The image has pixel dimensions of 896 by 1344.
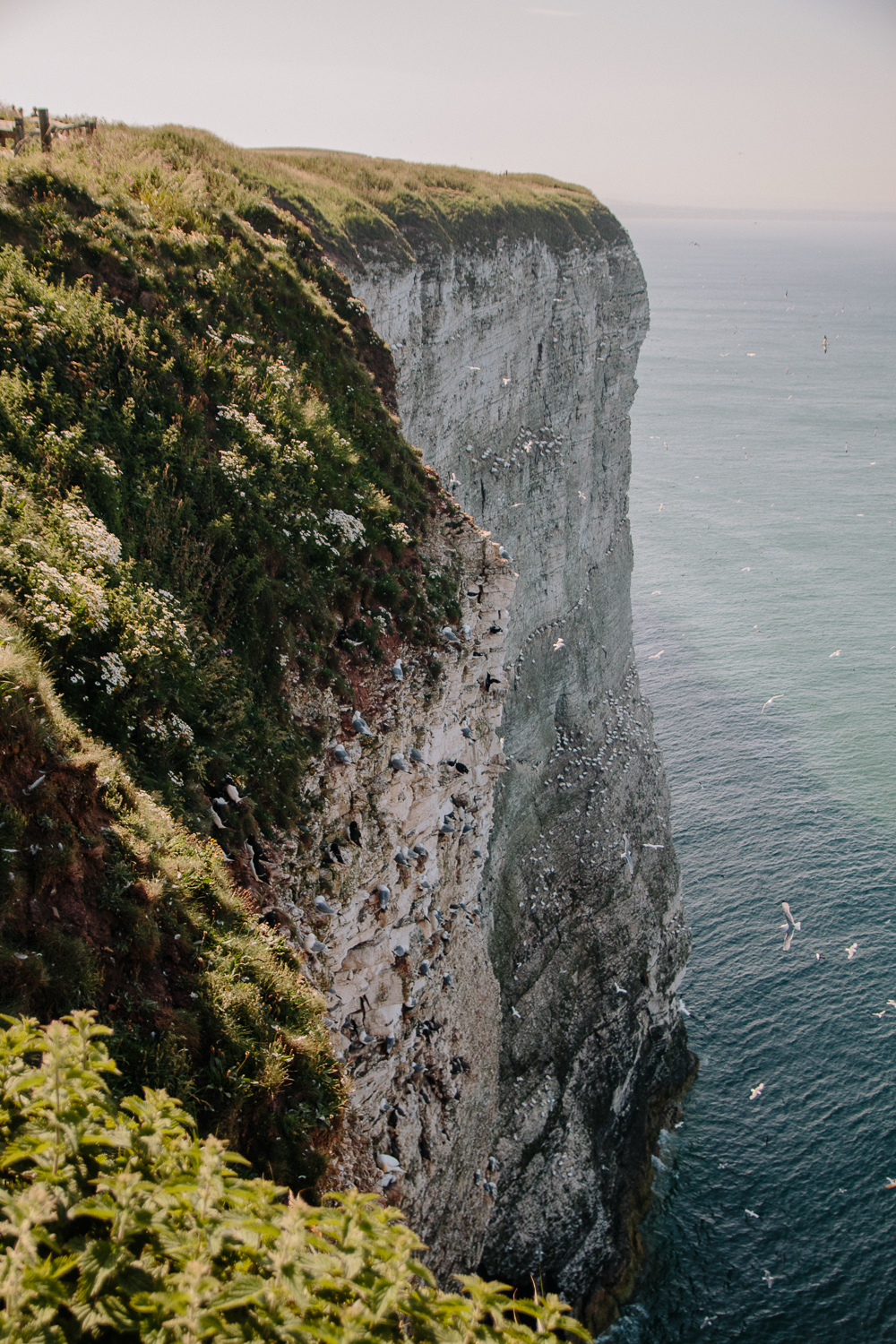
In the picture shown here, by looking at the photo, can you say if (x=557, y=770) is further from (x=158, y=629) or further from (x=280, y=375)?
(x=158, y=629)

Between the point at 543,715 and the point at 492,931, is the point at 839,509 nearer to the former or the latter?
the point at 543,715

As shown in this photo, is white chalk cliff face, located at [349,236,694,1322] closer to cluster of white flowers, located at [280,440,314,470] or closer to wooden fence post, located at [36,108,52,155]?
wooden fence post, located at [36,108,52,155]

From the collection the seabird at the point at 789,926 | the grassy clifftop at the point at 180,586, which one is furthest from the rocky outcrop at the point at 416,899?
the seabird at the point at 789,926

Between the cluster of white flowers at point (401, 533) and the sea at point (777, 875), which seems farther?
the sea at point (777, 875)

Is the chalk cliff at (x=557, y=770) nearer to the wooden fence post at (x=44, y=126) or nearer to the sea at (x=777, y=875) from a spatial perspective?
the sea at (x=777, y=875)

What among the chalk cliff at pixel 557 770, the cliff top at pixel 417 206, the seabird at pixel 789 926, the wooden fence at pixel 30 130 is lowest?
the seabird at pixel 789 926

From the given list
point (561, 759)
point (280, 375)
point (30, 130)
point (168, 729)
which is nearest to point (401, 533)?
point (280, 375)

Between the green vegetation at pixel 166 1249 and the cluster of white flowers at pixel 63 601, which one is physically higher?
the cluster of white flowers at pixel 63 601
